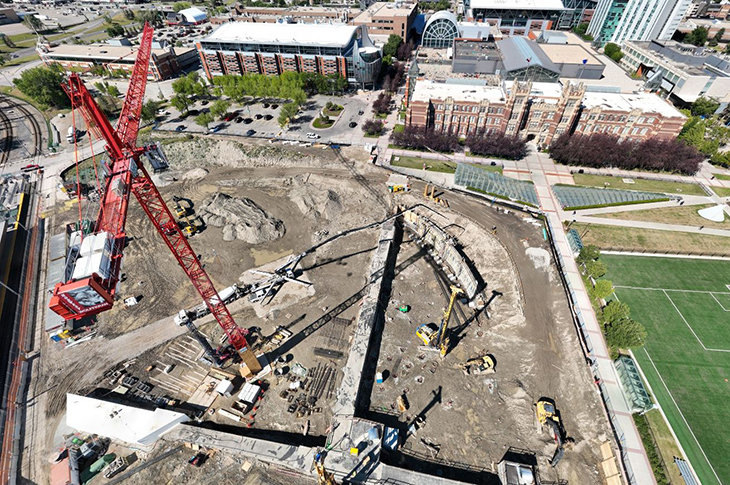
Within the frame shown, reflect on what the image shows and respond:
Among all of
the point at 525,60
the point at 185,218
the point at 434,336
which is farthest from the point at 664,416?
the point at 525,60

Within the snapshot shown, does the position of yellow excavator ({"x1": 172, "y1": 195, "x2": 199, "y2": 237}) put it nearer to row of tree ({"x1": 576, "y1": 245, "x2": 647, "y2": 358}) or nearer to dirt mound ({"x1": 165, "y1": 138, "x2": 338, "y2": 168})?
dirt mound ({"x1": 165, "y1": 138, "x2": 338, "y2": 168})

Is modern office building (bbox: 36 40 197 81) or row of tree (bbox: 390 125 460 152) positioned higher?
modern office building (bbox: 36 40 197 81)

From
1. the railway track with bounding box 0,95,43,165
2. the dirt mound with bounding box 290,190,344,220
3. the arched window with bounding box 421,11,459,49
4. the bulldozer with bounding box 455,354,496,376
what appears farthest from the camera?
the arched window with bounding box 421,11,459,49

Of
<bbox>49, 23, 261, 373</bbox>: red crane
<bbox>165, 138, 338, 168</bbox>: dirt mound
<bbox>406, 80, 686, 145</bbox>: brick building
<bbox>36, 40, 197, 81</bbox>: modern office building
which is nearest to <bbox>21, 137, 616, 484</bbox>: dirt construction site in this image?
<bbox>165, 138, 338, 168</bbox>: dirt mound

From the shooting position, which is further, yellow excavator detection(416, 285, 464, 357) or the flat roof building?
the flat roof building

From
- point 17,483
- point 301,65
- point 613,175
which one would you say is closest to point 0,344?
point 17,483

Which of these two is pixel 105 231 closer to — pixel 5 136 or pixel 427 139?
pixel 427 139

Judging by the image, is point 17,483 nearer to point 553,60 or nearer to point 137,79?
point 137,79

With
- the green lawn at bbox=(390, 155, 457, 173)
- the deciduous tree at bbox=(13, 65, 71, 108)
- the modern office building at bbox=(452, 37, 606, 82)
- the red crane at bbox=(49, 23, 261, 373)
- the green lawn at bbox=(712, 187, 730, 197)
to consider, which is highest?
the red crane at bbox=(49, 23, 261, 373)
